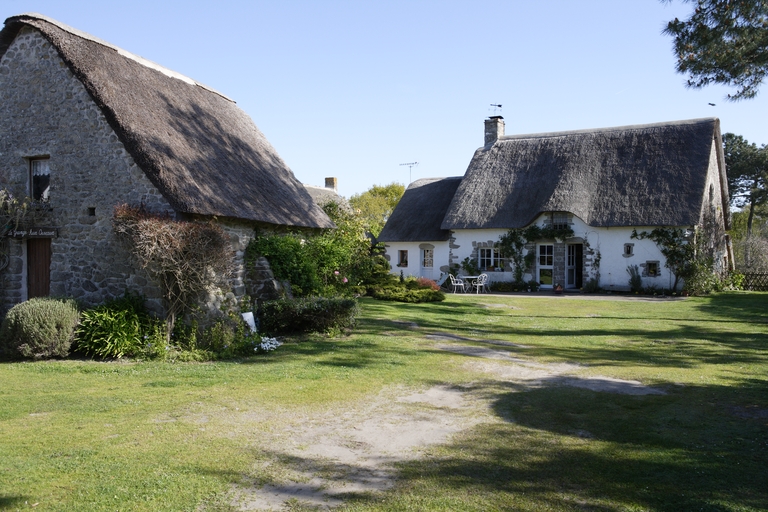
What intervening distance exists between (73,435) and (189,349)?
14.5ft

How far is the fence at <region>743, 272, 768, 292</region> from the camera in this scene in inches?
982

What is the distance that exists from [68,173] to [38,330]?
370cm

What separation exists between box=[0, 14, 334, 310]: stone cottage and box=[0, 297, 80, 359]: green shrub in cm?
147

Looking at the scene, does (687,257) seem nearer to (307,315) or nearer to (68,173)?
(307,315)

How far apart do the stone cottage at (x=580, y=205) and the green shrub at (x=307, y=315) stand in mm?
15375

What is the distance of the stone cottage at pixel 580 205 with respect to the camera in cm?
2362

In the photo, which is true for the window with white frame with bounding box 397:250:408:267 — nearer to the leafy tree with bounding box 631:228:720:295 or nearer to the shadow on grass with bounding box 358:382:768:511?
the leafy tree with bounding box 631:228:720:295

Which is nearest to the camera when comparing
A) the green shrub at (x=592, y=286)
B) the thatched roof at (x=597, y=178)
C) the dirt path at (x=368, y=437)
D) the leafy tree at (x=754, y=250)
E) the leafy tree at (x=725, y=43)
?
the dirt path at (x=368, y=437)

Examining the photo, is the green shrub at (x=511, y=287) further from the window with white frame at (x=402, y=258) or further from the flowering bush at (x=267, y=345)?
the flowering bush at (x=267, y=345)

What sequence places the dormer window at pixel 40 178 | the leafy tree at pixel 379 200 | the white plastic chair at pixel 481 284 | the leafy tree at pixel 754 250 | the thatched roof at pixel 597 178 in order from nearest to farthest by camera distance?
the dormer window at pixel 40 178 → the thatched roof at pixel 597 178 → the white plastic chair at pixel 481 284 → the leafy tree at pixel 754 250 → the leafy tree at pixel 379 200

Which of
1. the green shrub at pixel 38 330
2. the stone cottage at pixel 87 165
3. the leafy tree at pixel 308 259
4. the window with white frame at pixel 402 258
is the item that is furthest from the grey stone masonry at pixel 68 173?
the window with white frame at pixel 402 258

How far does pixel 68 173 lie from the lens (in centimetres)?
1152

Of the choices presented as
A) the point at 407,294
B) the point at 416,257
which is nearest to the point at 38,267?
the point at 407,294

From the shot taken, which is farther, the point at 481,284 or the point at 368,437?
the point at 481,284
